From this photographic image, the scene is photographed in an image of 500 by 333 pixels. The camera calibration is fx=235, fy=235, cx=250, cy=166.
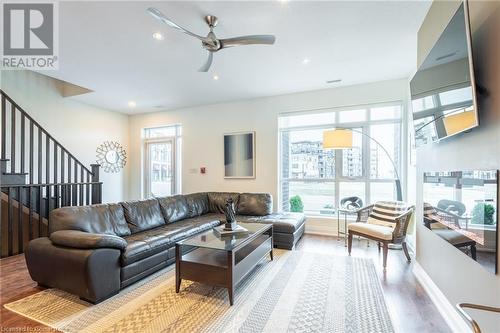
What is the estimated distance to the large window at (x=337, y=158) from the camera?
4.35 metres

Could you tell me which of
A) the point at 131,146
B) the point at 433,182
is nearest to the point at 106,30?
the point at 433,182

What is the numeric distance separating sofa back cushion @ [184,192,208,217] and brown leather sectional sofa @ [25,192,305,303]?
16 cm

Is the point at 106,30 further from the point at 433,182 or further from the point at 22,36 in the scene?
the point at 433,182

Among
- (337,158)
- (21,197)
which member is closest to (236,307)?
(337,158)

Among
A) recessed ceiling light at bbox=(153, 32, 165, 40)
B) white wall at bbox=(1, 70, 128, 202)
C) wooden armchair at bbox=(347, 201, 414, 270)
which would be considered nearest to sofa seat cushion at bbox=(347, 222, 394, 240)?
wooden armchair at bbox=(347, 201, 414, 270)

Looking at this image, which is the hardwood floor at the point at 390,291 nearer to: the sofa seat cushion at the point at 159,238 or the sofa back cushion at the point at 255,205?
the sofa seat cushion at the point at 159,238

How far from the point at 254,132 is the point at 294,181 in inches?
54.8

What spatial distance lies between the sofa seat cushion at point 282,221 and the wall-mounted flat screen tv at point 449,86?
2.13 m

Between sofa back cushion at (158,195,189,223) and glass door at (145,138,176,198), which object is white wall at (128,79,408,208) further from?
sofa back cushion at (158,195,189,223)

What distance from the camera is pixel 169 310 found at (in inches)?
82.4

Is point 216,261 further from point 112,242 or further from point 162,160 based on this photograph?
point 162,160

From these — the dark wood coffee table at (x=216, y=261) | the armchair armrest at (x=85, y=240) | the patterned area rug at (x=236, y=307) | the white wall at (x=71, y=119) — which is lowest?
the patterned area rug at (x=236, y=307)

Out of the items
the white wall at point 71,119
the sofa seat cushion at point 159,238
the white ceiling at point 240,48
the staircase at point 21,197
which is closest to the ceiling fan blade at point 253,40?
the white ceiling at point 240,48

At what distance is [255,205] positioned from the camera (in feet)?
14.9
